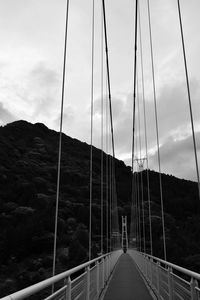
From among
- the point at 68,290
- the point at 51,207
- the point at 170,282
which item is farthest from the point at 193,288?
the point at 51,207

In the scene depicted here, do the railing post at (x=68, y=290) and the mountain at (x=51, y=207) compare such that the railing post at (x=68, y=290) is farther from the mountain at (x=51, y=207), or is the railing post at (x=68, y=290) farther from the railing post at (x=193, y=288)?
the mountain at (x=51, y=207)

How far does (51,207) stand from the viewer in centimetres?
4762

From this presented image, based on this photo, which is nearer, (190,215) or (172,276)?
(172,276)

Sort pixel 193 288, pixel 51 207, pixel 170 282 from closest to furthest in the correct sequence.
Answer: pixel 193 288 < pixel 170 282 < pixel 51 207

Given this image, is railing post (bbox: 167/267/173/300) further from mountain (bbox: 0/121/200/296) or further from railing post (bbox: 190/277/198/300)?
mountain (bbox: 0/121/200/296)

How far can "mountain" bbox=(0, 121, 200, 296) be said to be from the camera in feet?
108

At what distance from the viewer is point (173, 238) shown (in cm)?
4050

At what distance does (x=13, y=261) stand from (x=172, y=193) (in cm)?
3666

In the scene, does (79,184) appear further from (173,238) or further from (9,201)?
(173,238)

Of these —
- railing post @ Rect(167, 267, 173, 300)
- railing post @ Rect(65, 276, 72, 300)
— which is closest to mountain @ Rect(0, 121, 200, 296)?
railing post @ Rect(167, 267, 173, 300)

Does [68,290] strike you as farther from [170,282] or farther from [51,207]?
[51,207]

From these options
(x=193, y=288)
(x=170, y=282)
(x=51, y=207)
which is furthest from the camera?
(x=51, y=207)

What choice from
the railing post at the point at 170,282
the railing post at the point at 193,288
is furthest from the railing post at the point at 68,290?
the railing post at the point at 170,282

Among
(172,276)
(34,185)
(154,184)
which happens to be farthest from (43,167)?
(172,276)
